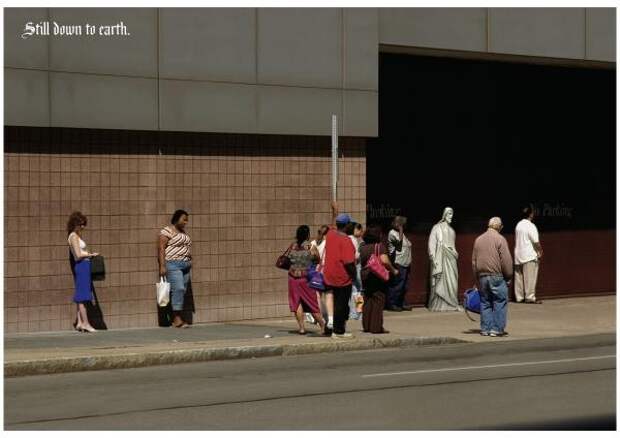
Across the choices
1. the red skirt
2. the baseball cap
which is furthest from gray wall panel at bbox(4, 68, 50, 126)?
the baseball cap

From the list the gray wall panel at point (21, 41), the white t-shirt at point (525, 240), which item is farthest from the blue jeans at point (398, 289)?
the gray wall panel at point (21, 41)

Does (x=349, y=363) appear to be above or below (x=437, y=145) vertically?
below

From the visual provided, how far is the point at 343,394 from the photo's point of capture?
42.7 ft

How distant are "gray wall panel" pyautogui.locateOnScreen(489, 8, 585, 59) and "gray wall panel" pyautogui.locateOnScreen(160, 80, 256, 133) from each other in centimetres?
488

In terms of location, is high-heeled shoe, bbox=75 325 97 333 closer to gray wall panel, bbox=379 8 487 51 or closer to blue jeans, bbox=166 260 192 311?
blue jeans, bbox=166 260 192 311

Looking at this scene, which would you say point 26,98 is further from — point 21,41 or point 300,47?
point 300,47

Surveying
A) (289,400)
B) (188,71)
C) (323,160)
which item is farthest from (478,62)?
(289,400)

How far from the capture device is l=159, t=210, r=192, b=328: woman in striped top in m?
20.2

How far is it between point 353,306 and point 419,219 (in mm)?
3184

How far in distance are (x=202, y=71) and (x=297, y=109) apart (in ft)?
5.54

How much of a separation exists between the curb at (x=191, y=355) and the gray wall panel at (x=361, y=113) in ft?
15.3

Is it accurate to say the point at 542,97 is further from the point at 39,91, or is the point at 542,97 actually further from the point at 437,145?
the point at 39,91

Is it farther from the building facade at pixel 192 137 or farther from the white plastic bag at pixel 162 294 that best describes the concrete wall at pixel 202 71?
the white plastic bag at pixel 162 294

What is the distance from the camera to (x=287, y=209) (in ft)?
72.1
